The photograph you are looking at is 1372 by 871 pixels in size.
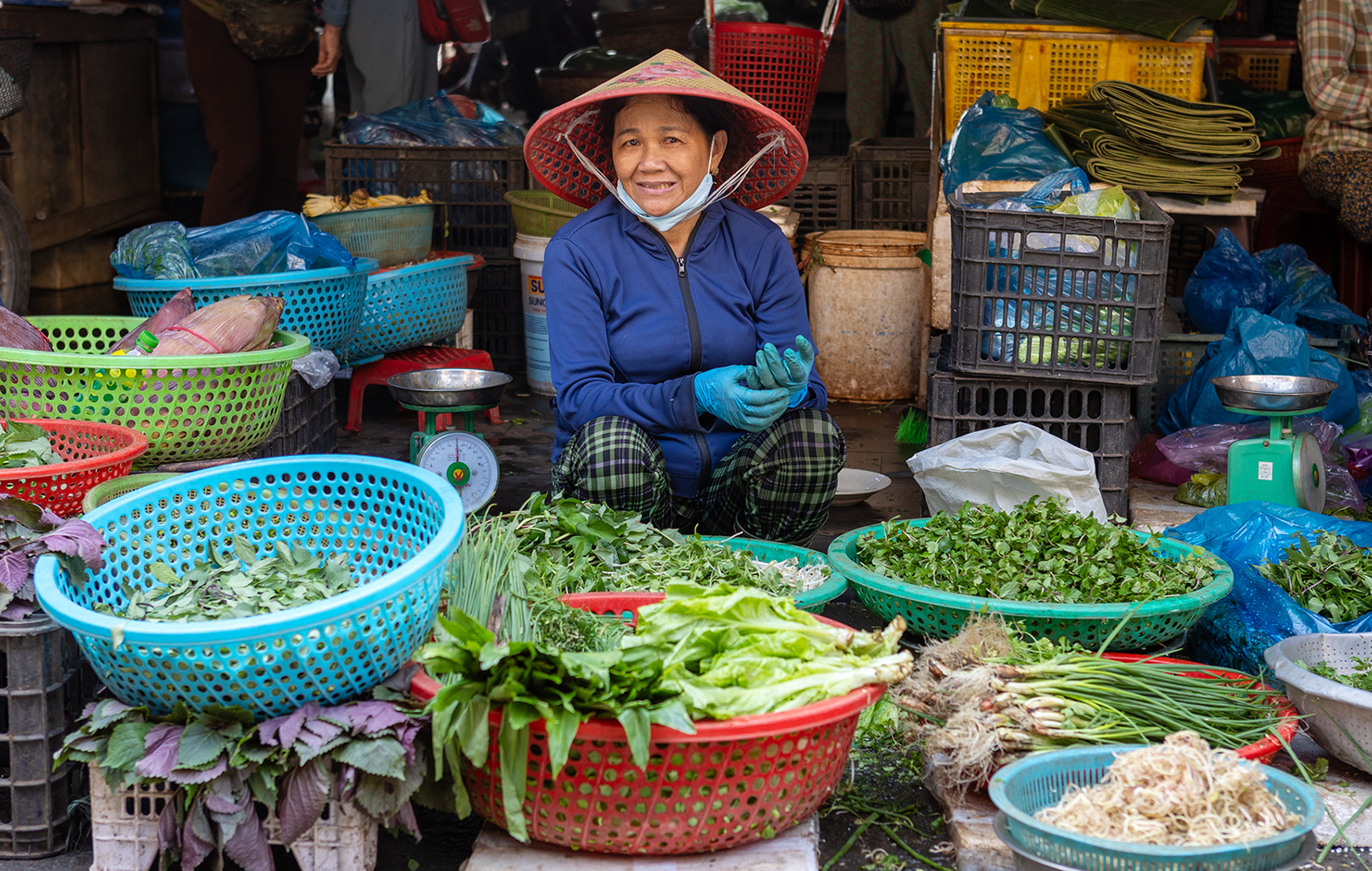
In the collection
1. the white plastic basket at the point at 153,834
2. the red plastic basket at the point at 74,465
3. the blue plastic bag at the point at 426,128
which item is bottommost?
the white plastic basket at the point at 153,834

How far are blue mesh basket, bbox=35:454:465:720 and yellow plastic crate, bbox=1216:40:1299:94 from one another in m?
5.76

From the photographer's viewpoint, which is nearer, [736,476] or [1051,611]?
[1051,611]

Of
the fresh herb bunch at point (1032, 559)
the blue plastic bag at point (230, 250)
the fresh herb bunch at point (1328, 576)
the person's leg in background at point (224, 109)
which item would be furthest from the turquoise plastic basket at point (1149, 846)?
the person's leg in background at point (224, 109)

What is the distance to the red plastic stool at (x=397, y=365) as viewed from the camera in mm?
4906

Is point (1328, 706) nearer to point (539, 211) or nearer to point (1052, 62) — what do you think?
point (1052, 62)

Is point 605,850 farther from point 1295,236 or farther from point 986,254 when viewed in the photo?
point 1295,236

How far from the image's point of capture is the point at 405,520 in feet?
7.68

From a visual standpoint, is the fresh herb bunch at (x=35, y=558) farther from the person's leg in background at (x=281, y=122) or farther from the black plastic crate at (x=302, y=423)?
the person's leg in background at (x=281, y=122)

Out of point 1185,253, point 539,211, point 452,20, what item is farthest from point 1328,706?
point 452,20

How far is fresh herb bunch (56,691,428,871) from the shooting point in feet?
6.06

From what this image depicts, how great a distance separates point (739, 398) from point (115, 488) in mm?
1252

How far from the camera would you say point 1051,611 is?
245 centimetres

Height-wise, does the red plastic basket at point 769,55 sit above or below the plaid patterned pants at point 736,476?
above

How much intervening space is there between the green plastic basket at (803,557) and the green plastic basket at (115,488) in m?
1.14
